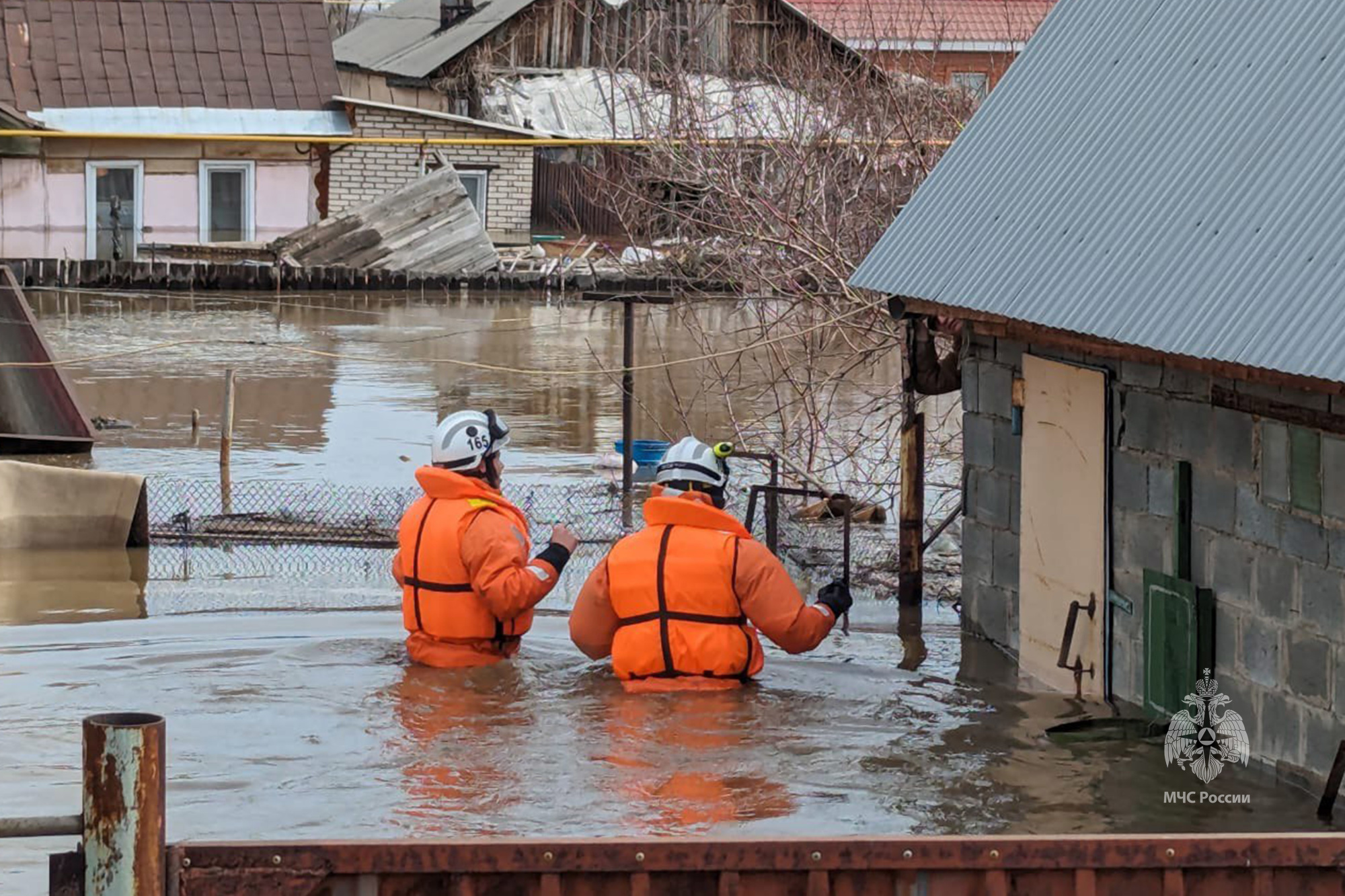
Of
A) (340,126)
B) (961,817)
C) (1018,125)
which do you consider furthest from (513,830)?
(340,126)

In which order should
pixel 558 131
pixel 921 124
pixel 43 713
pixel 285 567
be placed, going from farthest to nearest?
1. pixel 558 131
2. pixel 921 124
3. pixel 285 567
4. pixel 43 713

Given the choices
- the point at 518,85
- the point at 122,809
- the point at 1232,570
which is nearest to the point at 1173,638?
the point at 1232,570

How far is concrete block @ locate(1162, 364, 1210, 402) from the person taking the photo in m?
8.86

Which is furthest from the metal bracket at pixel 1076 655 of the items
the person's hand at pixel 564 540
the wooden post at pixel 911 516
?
the person's hand at pixel 564 540

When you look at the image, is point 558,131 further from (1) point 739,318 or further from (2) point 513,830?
(2) point 513,830

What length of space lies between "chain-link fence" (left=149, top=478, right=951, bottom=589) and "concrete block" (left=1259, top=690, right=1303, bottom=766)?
5.03 metres

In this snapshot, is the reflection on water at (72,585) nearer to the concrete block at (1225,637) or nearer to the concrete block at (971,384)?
the concrete block at (971,384)

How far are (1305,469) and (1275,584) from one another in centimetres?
57

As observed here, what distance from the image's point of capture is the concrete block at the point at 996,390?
1106 cm

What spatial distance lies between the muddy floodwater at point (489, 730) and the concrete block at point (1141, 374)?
1.69m

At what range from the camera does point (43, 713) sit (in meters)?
9.83

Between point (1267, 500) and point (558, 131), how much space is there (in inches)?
1269

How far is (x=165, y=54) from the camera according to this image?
36.7 metres

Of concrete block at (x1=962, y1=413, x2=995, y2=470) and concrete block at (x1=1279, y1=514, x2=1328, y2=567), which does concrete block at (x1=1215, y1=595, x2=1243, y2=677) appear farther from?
concrete block at (x1=962, y1=413, x2=995, y2=470)
